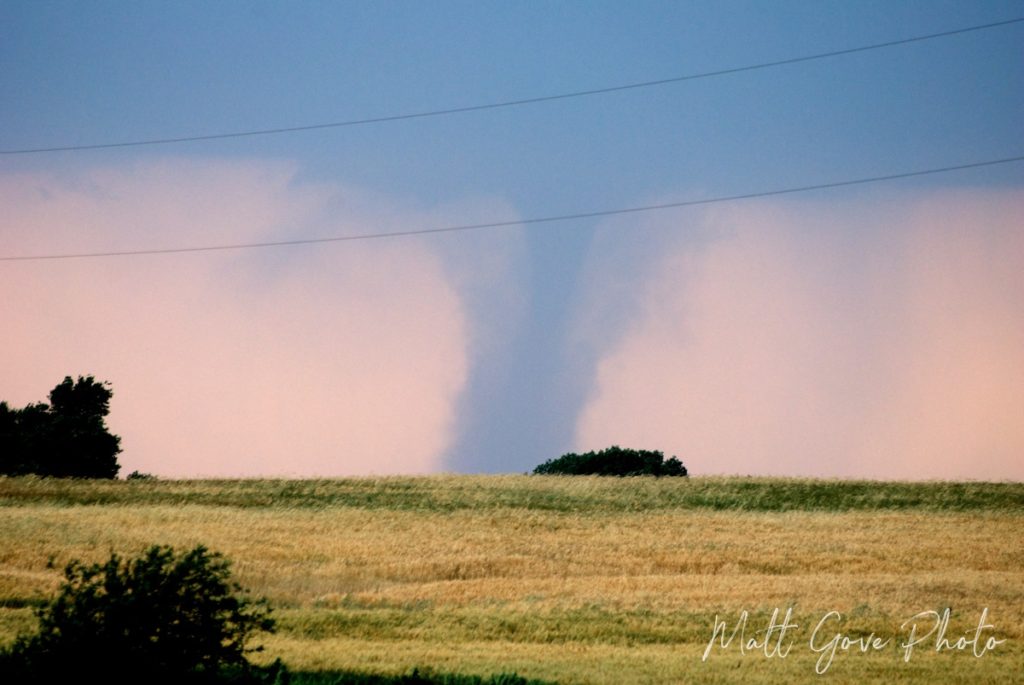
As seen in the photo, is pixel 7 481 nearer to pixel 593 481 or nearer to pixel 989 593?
pixel 593 481

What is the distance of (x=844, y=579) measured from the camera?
105 ft

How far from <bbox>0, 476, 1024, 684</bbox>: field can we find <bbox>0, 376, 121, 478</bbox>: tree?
72.2 ft

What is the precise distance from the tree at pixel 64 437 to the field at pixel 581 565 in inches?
866

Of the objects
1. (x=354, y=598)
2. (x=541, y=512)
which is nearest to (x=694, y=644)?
(x=354, y=598)

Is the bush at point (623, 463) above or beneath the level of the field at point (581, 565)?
above

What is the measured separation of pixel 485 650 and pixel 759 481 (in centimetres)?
4367

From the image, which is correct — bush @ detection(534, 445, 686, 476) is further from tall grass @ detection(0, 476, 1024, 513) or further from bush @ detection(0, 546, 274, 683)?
bush @ detection(0, 546, 274, 683)

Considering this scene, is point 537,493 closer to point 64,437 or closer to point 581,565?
point 581,565

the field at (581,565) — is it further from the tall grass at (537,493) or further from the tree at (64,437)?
the tree at (64,437)

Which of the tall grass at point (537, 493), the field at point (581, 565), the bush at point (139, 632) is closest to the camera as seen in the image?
the bush at point (139, 632)

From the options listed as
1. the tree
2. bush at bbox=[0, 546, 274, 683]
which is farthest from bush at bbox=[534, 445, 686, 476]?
bush at bbox=[0, 546, 274, 683]

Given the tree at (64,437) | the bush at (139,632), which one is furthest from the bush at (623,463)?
the bush at (139,632)

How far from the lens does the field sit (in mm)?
21422

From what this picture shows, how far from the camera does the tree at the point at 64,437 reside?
82.6 meters
